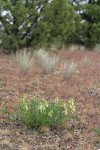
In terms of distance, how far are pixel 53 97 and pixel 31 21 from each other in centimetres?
653

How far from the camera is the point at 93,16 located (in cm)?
1898

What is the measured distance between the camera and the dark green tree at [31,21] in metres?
13.0

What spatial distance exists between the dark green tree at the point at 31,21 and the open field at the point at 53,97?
67.8 inches

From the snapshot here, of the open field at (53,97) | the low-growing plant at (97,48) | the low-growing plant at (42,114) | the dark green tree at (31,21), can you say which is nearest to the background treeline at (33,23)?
the dark green tree at (31,21)

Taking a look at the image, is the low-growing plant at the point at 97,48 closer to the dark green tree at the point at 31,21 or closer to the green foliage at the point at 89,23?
the green foliage at the point at 89,23

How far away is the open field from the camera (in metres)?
5.52

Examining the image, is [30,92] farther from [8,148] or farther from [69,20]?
[69,20]

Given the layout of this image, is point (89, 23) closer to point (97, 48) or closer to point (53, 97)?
point (97, 48)

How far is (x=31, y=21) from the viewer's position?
1356 centimetres

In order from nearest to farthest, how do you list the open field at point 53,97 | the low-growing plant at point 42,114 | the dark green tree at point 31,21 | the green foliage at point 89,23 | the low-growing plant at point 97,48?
the open field at point 53,97, the low-growing plant at point 42,114, the dark green tree at point 31,21, the low-growing plant at point 97,48, the green foliage at point 89,23

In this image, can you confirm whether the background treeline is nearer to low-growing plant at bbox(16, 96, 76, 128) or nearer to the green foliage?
the green foliage

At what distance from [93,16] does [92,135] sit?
13.8 metres

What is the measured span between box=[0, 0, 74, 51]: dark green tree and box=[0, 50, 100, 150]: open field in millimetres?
1722

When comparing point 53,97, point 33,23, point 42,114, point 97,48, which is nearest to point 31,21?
point 33,23
